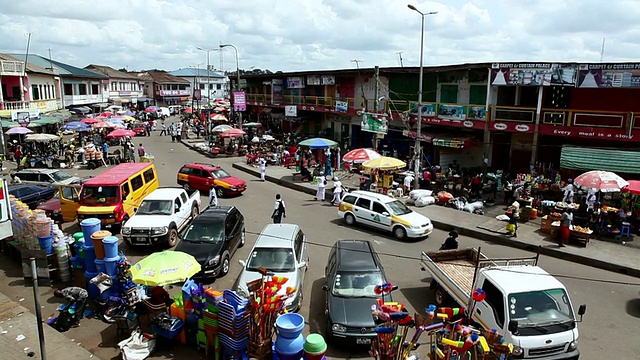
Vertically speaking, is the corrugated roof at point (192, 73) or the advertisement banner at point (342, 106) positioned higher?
the corrugated roof at point (192, 73)

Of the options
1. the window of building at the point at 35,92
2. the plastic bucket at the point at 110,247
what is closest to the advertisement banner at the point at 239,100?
the window of building at the point at 35,92

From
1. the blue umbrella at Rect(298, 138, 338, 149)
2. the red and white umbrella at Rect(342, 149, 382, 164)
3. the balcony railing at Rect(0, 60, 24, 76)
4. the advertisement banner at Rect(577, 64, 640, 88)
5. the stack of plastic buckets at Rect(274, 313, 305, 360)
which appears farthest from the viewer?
the balcony railing at Rect(0, 60, 24, 76)

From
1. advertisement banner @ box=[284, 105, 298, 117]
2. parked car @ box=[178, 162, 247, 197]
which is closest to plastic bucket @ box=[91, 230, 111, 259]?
parked car @ box=[178, 162, 247, 197]

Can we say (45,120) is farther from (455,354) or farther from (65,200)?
(455,354)

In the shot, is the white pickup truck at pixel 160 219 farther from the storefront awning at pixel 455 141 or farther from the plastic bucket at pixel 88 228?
the storefront awning at pixel 455 141

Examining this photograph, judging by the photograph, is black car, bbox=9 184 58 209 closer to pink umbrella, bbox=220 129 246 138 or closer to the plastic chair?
pink umbrella, bbox=220 129 246 138

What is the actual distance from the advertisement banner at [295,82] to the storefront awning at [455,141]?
18.7m

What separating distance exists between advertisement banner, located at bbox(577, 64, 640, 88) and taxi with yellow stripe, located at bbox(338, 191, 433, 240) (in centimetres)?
981

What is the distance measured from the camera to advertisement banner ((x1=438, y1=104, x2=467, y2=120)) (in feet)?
81.1

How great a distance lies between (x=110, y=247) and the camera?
37.0ft

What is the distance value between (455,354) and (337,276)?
421cm

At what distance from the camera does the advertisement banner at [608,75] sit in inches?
743

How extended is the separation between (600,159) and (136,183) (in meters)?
19.2

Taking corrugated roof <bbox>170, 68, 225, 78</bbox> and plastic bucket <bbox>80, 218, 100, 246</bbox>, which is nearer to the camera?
plastic bucket <bbox>80, 218, 100, 246</bbox>
